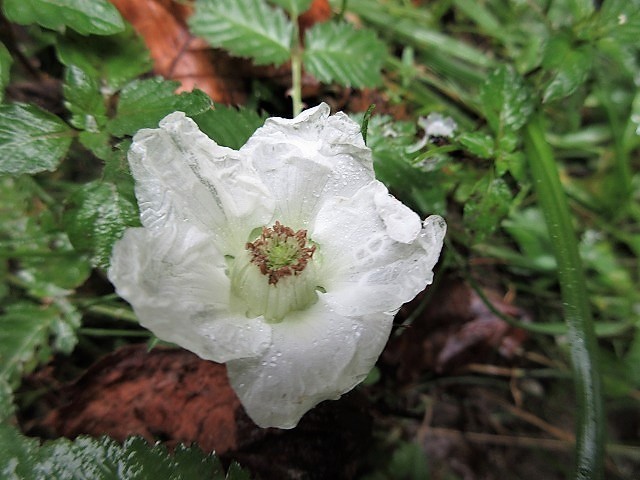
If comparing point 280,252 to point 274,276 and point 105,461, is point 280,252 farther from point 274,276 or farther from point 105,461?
point 105,461

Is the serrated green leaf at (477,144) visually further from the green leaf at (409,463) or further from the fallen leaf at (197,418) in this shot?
the green leaf at (409,463)

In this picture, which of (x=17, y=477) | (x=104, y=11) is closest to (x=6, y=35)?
(x=104, y=11)

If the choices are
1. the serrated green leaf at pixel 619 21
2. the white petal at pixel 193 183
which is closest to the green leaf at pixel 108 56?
the white petal at pixel 193 183

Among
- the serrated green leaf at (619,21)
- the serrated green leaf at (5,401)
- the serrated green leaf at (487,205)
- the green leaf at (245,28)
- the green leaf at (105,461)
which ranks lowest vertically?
the serrated green leaf at (5,401)

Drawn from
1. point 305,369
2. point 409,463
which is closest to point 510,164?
point 305,369

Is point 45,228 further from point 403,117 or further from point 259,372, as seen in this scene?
point 403,117

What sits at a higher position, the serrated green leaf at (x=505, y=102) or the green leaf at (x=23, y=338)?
the serrated green leaf at (x=505, y=102)
